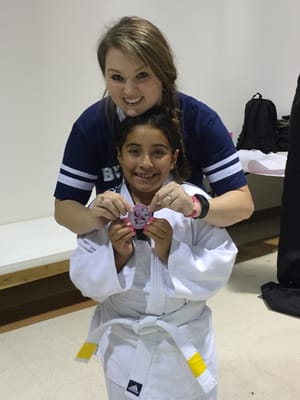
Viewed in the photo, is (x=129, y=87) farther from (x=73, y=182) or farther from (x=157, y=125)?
(x=73, y=182)

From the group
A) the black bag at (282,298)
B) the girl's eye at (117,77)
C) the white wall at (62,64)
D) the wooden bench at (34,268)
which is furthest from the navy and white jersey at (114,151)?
the black bag at (282,298)

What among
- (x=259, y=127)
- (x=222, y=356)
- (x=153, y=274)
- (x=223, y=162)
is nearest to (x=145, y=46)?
(x=223, y=162)

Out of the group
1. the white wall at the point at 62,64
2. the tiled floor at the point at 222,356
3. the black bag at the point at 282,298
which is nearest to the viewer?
the tiled floor at the point at 222,356

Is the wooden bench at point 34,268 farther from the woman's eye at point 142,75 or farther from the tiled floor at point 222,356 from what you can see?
the woman's eye at point 142,75

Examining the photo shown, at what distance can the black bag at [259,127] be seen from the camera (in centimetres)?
355

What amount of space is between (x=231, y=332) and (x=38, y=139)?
59.4 inches

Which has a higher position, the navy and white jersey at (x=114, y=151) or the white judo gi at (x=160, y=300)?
the navy and white jersey at (x=114, y=151)

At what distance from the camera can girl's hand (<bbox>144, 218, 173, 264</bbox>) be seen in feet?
3.78

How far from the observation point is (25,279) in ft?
8.20

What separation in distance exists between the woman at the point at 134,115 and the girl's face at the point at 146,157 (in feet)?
0.20

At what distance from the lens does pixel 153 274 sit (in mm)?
1192

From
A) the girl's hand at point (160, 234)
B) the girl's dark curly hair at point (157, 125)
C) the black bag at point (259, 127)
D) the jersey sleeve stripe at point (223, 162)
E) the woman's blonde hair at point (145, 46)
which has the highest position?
the woman's blonde hair at point (145, 46)

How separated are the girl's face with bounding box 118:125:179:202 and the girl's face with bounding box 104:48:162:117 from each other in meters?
0.06

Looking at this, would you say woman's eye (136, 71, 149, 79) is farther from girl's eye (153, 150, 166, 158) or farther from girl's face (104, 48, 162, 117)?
girl's eye (153, 150, 166, 158)
